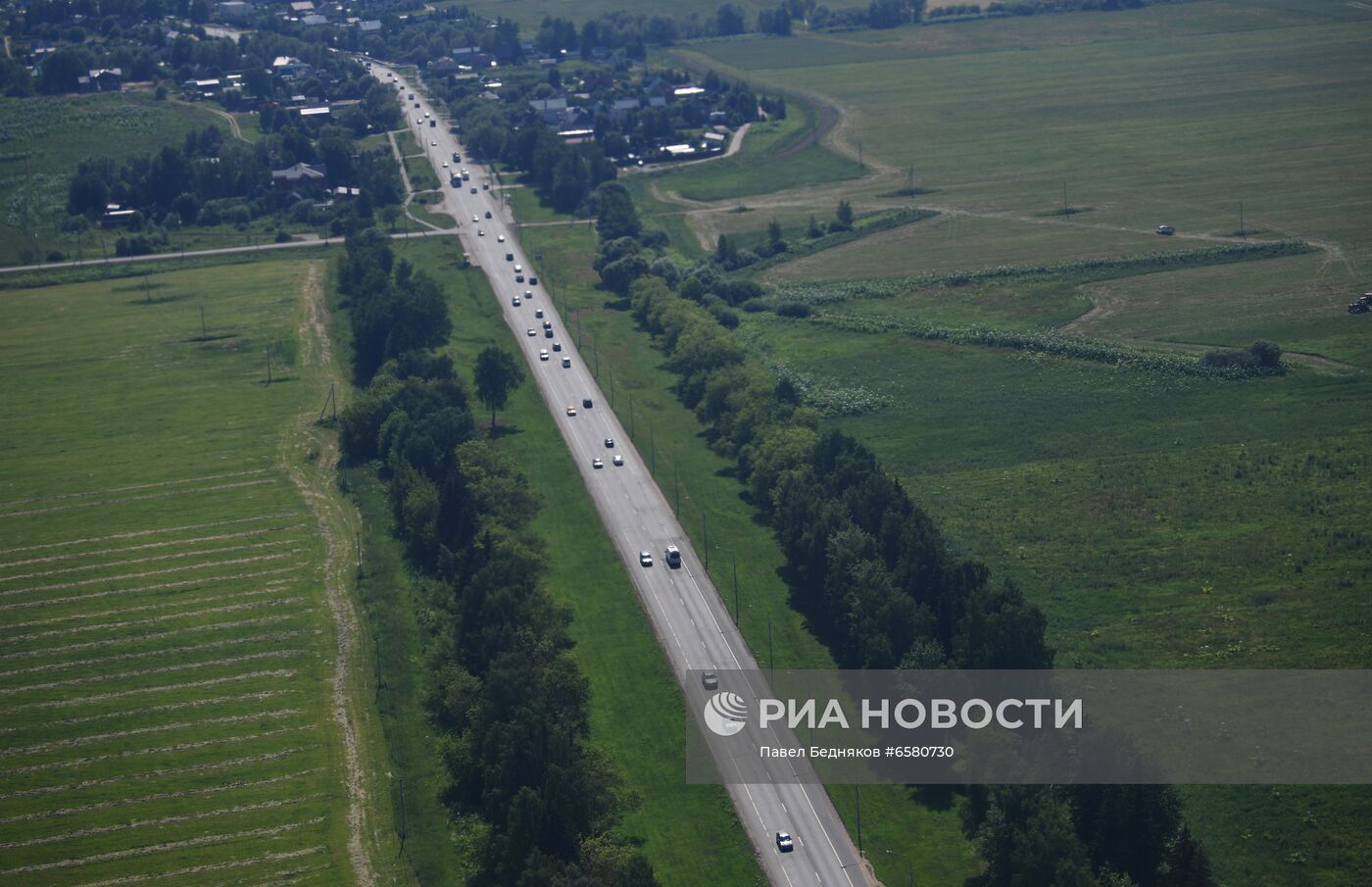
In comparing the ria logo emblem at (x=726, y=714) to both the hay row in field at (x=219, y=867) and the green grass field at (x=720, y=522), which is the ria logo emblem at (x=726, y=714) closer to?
the green grass field at (x=720, y=522)

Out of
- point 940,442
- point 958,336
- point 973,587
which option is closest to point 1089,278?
point 958,336

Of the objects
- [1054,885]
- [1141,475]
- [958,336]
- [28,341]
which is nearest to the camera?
[1054,885]

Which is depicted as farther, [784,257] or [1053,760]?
[784,257]

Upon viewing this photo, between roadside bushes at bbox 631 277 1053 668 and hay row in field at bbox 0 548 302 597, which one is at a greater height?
roadside bushes at bbox 631 277 1053 668

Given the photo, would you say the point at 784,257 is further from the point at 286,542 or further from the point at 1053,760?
the point at 1053,760

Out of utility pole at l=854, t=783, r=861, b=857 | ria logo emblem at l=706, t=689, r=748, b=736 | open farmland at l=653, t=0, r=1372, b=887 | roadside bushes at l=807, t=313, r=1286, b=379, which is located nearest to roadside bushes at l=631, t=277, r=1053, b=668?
open farmland at l=653, t=0, r=1372, b=887

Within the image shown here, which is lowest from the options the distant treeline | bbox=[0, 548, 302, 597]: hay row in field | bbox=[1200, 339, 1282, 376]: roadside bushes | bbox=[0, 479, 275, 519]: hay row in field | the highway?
bbox=[0, 548, 302, 597]: hay row in field

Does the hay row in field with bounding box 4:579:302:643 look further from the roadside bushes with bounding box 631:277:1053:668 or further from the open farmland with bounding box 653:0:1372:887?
the open farmland with bounding box 653:0:1372:887

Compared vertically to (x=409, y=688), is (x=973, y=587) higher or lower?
higher

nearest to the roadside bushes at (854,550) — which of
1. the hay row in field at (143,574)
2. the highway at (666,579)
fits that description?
the highway at (666,579)
